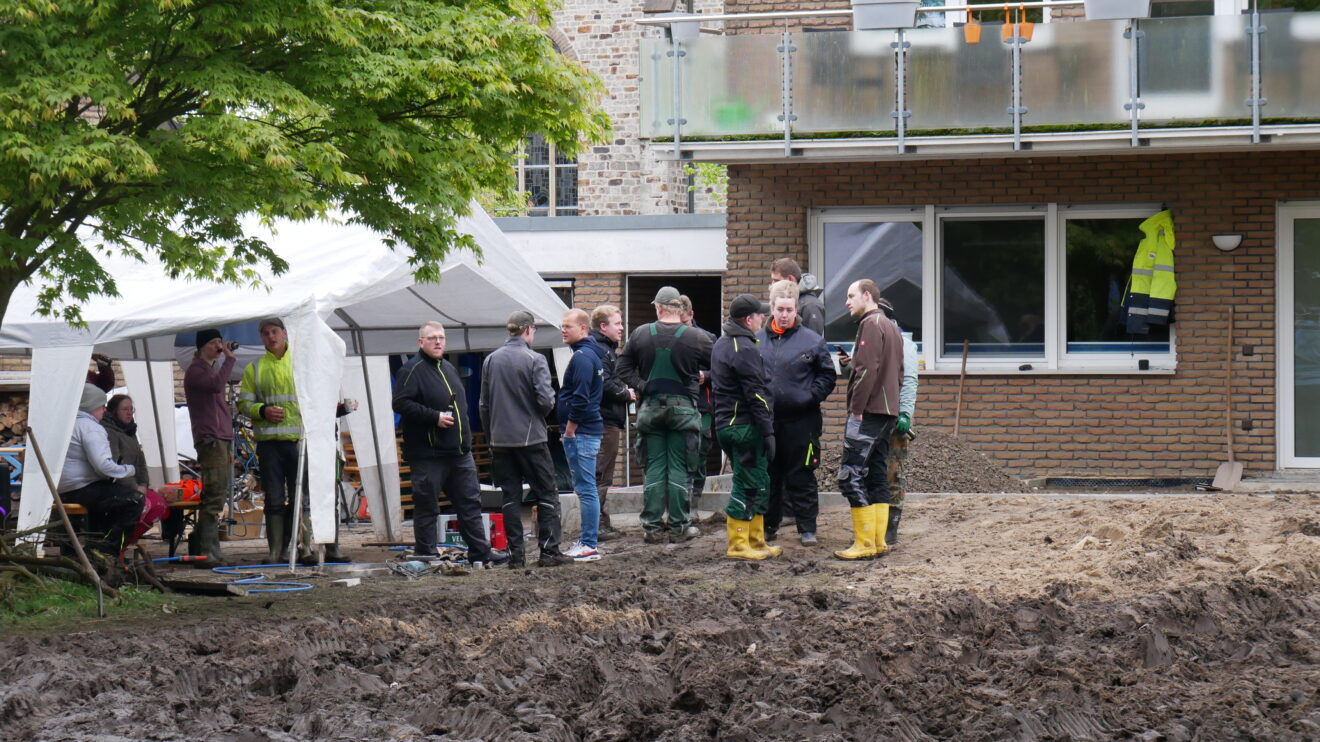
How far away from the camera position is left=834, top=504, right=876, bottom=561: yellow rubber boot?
1088 centimetres

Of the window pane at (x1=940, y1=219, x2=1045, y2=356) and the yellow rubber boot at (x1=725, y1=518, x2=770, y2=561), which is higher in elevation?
the window pane at (x1=940, y1=219, x2=1045, y2=356)

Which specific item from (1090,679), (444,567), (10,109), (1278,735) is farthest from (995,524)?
(10,109)

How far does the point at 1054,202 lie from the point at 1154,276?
128 cm

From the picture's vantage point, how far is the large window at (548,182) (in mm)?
29859

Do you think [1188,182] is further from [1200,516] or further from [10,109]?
[10,109]

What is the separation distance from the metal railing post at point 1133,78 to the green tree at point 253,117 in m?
7.04

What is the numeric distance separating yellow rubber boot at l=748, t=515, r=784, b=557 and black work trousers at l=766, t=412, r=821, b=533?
48 centimetres

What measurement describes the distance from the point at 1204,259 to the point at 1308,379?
166 cm

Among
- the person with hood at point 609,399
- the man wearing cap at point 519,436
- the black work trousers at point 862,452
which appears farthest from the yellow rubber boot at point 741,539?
the person with hood at point 609,399

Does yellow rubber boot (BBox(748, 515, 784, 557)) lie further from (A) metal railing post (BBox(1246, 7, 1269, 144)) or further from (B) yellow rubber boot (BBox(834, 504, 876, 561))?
(A) metal railing post (BBox(1246, 7, 1269, 144))

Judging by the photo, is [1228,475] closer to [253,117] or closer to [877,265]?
[877,265]

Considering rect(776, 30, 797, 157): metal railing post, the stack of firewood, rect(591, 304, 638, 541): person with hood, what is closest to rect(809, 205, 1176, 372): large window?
rect(776, 30, 797, 157): metal railing post

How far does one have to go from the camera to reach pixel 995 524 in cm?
1223

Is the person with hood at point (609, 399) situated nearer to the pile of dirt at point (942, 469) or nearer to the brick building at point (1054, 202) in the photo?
the pile of dirt at point (942, 469)
